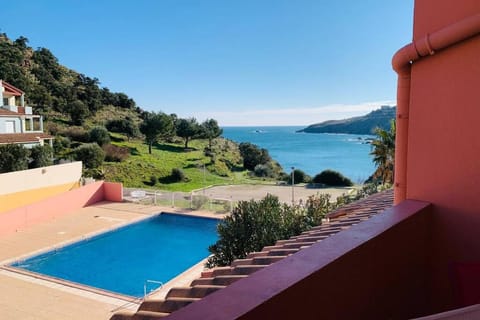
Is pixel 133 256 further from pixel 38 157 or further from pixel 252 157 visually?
pixel 252 157

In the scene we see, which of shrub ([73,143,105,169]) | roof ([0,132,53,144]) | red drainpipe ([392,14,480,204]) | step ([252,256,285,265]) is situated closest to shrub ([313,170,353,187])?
shrub ([73,143,105,169])

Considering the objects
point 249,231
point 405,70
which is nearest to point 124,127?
point 249,231

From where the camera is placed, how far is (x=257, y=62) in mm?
40812

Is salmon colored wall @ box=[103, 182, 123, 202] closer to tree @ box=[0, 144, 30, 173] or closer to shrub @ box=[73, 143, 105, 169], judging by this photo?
tree @ box=[0, 144, 30, 173]

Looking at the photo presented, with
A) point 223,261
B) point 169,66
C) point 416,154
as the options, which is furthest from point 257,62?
point 416,154

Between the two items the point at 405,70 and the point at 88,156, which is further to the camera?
the point at 88,156

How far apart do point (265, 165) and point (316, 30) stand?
2345cm

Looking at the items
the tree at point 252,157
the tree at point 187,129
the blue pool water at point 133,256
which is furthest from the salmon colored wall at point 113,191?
the tree at point 252,157

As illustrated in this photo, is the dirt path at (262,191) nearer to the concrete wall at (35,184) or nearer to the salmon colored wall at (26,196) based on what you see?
the concrete wall at (35,184)

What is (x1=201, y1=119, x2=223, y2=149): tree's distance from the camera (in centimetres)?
4656

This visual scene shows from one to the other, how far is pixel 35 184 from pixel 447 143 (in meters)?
21.7

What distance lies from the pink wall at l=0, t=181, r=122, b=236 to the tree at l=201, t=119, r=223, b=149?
945 inches

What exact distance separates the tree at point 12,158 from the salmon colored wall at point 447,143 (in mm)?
23026

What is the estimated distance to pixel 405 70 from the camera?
3115 mm
